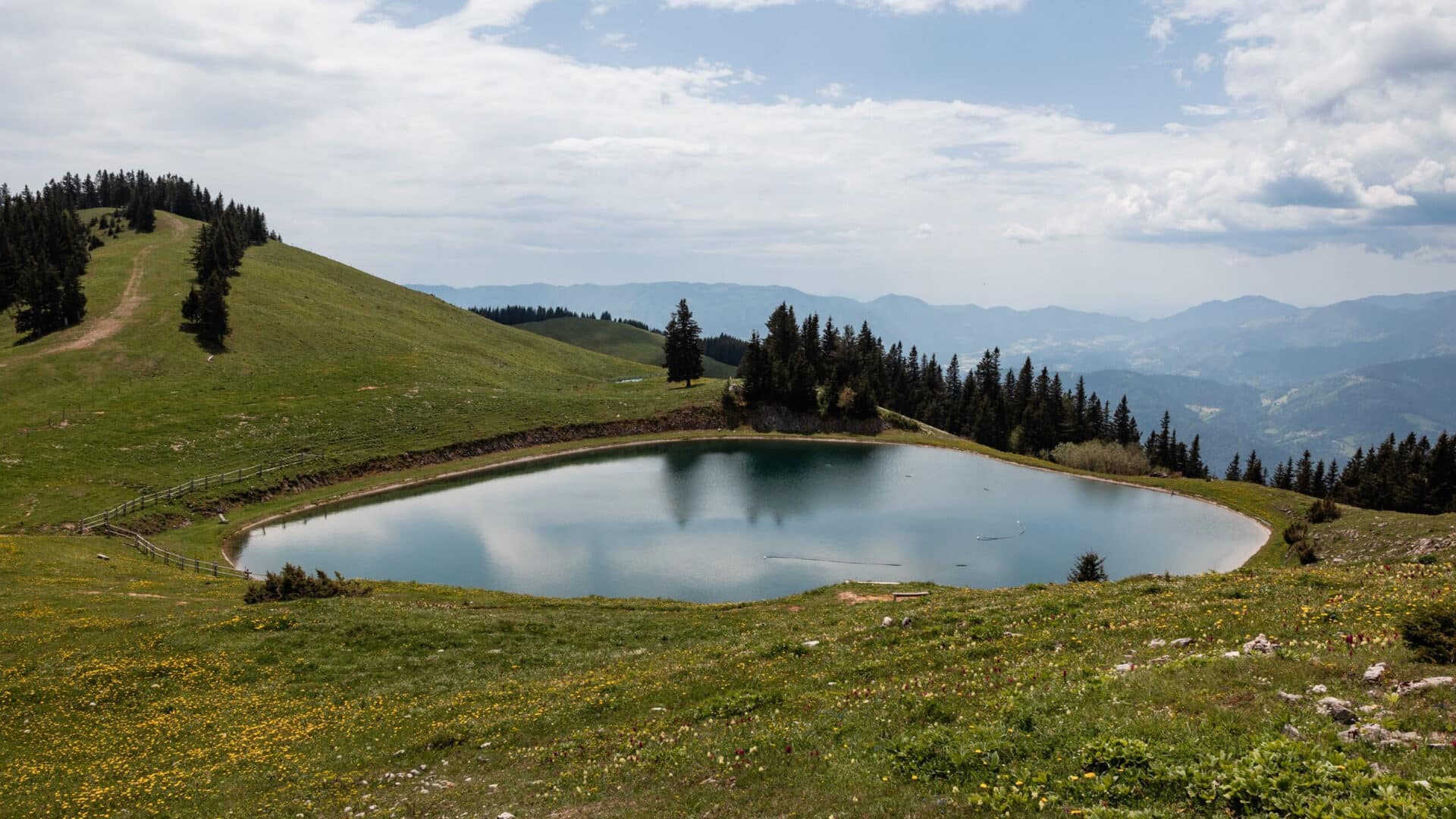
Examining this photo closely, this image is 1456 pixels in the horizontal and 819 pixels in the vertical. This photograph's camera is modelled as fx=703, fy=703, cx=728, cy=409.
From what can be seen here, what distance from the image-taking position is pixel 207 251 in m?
129

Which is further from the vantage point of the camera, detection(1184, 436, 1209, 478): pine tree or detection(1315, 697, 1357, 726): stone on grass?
detection(1184, 436, 1209, 478): pine tree

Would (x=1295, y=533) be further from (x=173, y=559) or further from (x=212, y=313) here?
Result: (x=212, y=313)

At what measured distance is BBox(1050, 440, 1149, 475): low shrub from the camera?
108250 mm

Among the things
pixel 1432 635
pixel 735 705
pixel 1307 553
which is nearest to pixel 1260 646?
pixel 1432 635

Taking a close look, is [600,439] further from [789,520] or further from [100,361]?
[100,361]

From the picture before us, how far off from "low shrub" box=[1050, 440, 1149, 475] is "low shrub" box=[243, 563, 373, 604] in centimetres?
10151

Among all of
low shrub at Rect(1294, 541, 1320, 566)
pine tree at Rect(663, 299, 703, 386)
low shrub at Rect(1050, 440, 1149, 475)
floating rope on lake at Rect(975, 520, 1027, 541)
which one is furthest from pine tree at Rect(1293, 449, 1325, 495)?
pine tree at Rect(663, 299, 703, 386)

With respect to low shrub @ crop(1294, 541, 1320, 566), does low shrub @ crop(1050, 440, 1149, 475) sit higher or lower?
higher

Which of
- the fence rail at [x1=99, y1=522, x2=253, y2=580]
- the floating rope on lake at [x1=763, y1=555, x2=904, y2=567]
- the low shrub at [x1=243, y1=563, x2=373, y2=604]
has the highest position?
the low shrub at [x1=243, y1=563, x2=373, y2=604]

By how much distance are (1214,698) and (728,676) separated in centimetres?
1304

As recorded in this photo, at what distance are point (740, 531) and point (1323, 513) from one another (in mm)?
50910

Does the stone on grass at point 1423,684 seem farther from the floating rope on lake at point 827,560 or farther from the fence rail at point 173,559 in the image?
the fence rail at point 173,559

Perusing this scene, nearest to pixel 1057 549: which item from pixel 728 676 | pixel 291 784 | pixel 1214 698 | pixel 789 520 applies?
pixel 789 520

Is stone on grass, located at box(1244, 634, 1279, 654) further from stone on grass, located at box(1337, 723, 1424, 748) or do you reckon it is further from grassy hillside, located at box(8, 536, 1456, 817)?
stone on grass, located at box(1337, 723, 1424, 748)
